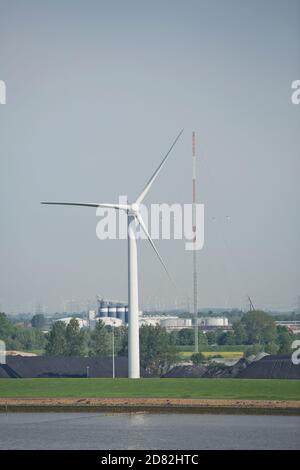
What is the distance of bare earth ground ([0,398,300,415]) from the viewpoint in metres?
77.4

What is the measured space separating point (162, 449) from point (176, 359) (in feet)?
251

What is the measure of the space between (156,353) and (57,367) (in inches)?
1275

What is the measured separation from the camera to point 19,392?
88438 millimetres

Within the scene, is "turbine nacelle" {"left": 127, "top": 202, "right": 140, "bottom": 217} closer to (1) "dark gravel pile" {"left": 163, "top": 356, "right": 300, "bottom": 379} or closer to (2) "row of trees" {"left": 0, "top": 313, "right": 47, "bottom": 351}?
(1) "dark gravel pile" {"left": 163, "top": 356, "right": 300, "bottom": 379}

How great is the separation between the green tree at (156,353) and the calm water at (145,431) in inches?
2191

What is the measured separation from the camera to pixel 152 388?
88.1 m

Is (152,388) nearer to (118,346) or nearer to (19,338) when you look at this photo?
(118,346)

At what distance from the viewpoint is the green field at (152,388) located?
274 feet

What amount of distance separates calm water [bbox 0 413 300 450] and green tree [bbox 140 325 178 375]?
→ 183 ft

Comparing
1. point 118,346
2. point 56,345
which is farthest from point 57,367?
point 118,346

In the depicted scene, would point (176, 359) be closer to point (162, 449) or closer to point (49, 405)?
point (49, 405)
